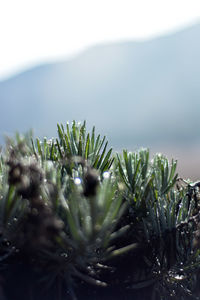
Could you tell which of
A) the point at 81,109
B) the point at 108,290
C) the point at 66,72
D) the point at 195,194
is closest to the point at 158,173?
the point at 195,194

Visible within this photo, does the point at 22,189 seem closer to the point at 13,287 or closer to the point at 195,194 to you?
the point at 13,287

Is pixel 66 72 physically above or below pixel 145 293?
above

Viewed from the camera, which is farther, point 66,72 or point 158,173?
point 66,72

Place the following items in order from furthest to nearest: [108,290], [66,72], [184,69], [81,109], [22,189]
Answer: [66,72] < [184,69] < [81,109] < [108,290] < [22,189]

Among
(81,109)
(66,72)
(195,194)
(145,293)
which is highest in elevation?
(66,72)

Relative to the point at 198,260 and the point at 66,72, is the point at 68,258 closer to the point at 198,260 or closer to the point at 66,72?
the point at 198,260

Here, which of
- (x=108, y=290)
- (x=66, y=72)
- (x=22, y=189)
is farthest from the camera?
(x=66, y=72)
